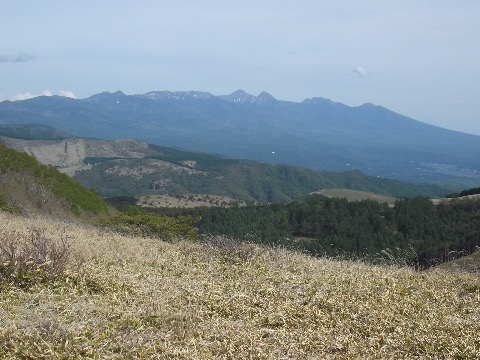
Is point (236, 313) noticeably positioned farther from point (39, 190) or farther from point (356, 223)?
point (356, 223)

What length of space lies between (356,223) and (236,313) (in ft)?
218

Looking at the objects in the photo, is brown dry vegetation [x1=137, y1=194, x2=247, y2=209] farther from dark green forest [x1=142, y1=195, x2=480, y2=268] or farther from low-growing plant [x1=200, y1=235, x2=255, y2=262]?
low-growing plant [x1=200, y1=235, x2=255, y2=262]

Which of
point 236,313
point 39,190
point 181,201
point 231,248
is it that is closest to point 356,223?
point 39,190

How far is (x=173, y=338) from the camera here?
205 inches

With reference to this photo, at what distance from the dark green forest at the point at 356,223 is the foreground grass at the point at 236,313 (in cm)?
4005

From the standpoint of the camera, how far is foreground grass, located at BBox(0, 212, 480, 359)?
498cm

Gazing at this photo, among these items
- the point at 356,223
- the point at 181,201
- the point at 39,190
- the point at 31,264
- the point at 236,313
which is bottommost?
the point at 181,201

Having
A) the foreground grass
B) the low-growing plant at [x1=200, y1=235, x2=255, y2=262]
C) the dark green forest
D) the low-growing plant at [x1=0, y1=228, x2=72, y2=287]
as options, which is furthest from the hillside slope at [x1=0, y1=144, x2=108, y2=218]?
the foreground grass

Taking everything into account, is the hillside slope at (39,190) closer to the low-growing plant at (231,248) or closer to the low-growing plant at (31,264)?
the low-growing plant at (231,248)

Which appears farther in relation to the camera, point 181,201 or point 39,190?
point 181,201

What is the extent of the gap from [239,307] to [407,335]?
1.98m

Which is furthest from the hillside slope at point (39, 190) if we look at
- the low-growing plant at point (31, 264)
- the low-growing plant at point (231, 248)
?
the low-growing plant at point (31, 264)

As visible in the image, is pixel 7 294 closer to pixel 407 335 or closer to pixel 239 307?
pixel 239 307

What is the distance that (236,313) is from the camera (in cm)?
612
